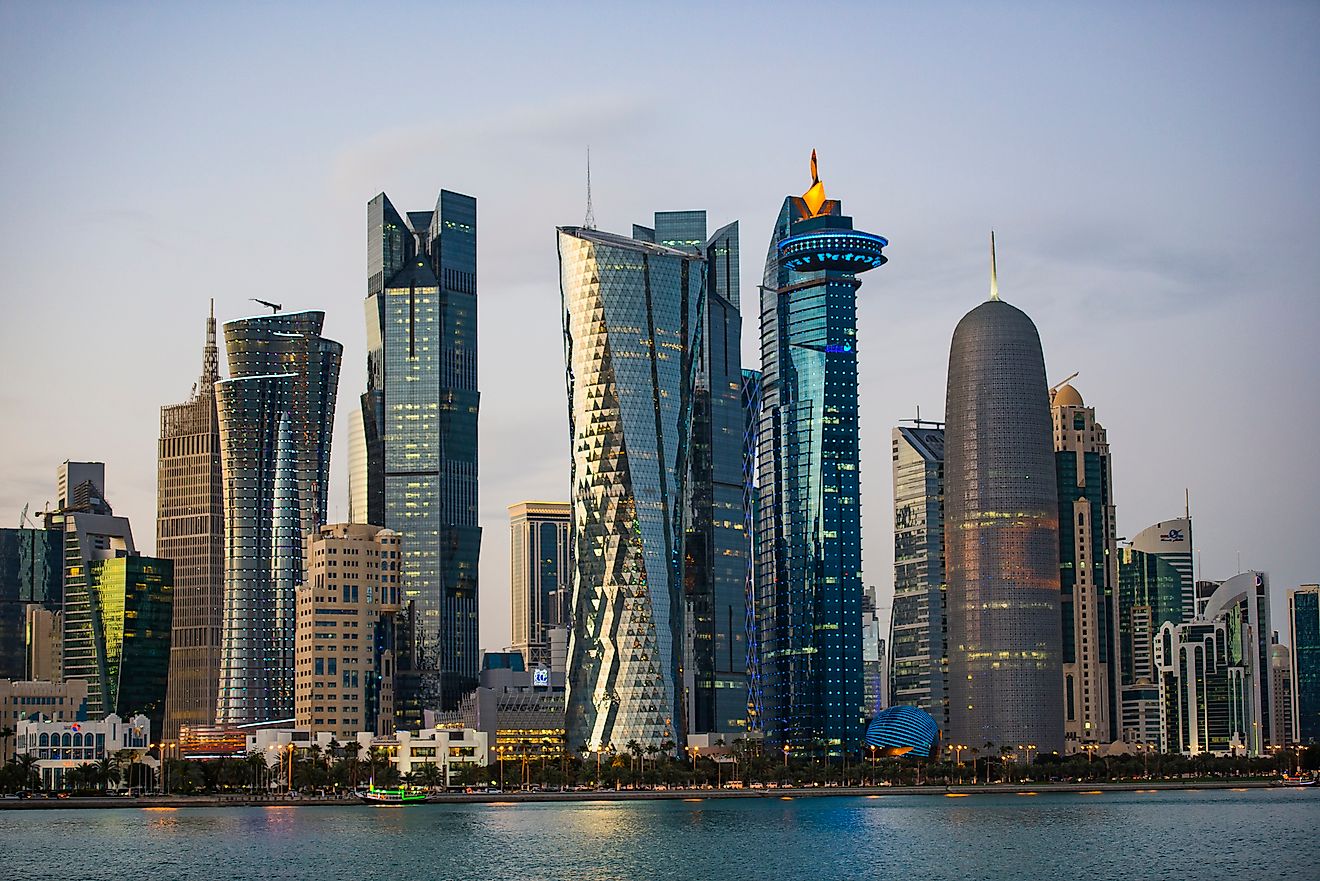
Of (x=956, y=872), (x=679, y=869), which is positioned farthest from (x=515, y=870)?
(x=956, y=872)

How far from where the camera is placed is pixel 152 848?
17725cm

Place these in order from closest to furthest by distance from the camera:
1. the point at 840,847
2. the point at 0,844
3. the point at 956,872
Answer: the point at 956,872
the point at 840,847
the point at 0,844

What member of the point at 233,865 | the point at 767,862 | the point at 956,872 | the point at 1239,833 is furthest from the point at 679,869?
the point at 1239,833

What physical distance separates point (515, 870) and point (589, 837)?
3492 centimetres

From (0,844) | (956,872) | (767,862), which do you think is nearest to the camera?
(956,872)

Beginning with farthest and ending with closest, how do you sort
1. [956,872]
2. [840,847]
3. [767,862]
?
[840,847] → [767,862] → [956,872]

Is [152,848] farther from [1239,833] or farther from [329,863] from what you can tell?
[1239,833]

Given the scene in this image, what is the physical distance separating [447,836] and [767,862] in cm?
4230

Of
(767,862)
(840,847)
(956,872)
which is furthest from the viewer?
(840,847)

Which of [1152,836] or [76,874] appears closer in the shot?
[76,874]

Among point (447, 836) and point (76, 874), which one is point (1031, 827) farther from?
point (76, 874)

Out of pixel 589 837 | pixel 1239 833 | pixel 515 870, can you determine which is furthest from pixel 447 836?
pixel 1239 833

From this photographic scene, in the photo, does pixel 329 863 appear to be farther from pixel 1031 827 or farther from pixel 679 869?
pixel 1031 827

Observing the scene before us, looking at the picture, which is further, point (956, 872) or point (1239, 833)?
point (1239, 833)
